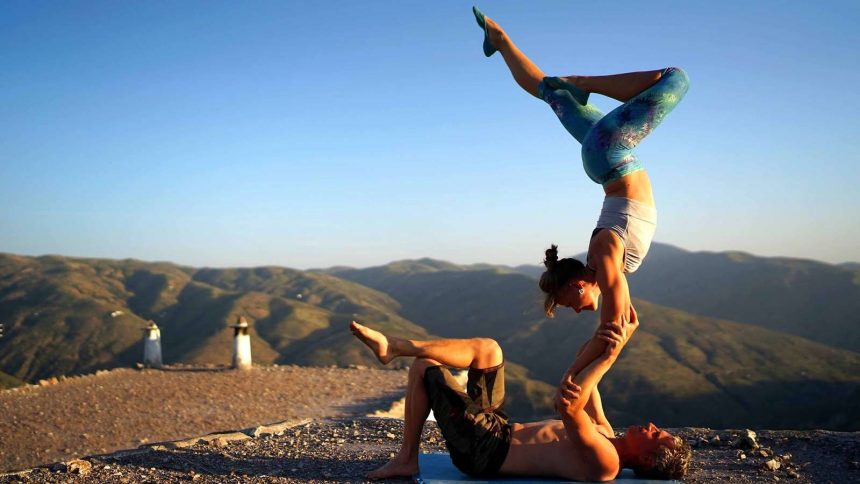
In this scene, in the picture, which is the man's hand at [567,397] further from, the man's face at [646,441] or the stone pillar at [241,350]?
the stone pillar at [241,350]

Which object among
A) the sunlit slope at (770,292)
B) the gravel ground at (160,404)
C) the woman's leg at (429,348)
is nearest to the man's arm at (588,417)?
the woman's leg at (429,348)

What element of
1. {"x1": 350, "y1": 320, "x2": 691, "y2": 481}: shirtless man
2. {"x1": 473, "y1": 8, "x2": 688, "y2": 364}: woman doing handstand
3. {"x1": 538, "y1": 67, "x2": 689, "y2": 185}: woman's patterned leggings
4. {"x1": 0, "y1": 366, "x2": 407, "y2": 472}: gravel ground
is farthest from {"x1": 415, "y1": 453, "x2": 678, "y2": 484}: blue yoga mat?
{"x1": 0, "y1": 366, "x2": 407, "y2": 472}: gravel ground

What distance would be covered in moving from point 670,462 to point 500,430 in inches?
52.5

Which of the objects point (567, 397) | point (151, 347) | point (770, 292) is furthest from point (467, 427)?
point (770, 292)

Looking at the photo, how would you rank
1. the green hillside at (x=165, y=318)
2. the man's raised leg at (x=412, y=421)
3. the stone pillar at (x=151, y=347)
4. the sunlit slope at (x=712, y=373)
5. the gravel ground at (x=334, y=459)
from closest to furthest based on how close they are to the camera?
the man's raised leg at (x=412, y=421) < the gravel ground at (x=334, y=459) < the stone pillar at (x=151, y=347) < the sunlit slope at (x=712, y=373) < the green hillside at (x=165, y=318)

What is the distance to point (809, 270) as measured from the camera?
96000 millimetres

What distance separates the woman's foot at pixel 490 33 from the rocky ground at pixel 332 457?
449 cm

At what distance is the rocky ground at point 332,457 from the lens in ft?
21.2

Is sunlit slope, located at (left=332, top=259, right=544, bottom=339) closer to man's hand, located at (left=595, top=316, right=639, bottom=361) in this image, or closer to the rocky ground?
the rocky ground

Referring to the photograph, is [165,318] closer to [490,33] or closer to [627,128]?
[490,33]

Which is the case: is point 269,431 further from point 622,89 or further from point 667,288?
point 667,288

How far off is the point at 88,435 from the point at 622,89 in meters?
11.9

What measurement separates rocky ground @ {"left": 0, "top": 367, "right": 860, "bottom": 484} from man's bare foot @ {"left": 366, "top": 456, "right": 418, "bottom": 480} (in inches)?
11.8

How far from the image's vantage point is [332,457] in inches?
290
